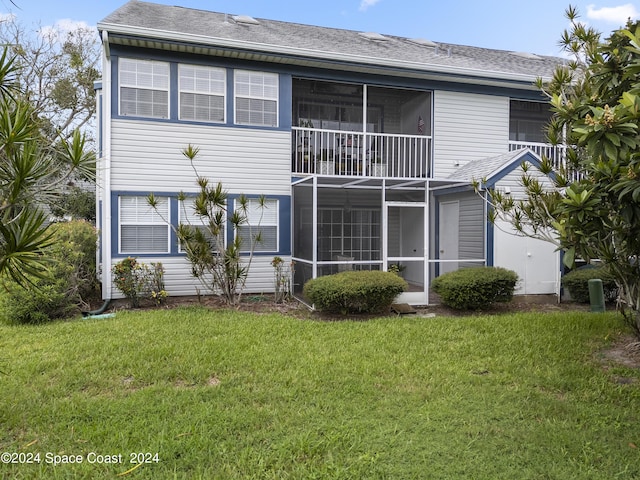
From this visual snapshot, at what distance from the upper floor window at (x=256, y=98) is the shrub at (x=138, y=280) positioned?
12.8 ft

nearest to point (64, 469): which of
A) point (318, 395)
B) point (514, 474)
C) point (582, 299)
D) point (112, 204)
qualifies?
point (318, 395)

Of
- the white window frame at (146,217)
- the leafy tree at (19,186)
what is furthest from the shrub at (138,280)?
the leafy tree at (19,186)

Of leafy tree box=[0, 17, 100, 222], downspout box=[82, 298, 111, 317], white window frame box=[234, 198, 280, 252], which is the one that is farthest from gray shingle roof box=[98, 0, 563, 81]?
leafy tree box=[0, 17, 100, 222]

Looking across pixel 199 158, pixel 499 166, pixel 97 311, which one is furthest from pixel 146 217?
pixel 499 166

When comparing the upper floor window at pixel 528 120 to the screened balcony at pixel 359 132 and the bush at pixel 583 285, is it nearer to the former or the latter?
the screened balcony at pixel 359 132

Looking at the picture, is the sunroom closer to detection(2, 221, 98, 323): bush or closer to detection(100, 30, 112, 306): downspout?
detection(100, 30, 112, 306): downspout

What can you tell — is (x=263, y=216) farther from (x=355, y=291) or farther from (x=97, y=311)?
(x=97, y=311)

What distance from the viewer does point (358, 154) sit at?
38.5 feet

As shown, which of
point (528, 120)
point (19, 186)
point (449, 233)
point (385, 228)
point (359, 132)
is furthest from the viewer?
point (528, 120)

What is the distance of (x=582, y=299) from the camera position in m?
9.91

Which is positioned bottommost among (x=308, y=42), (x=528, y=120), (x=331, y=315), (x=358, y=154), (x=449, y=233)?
(x=331, y=315)

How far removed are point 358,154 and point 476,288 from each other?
487cm

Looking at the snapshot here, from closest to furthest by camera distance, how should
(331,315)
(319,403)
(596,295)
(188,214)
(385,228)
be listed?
(319,403) < (331,315) < (596,295) < (385,228) < (188,214)

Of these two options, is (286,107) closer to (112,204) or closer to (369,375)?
(112,204)
